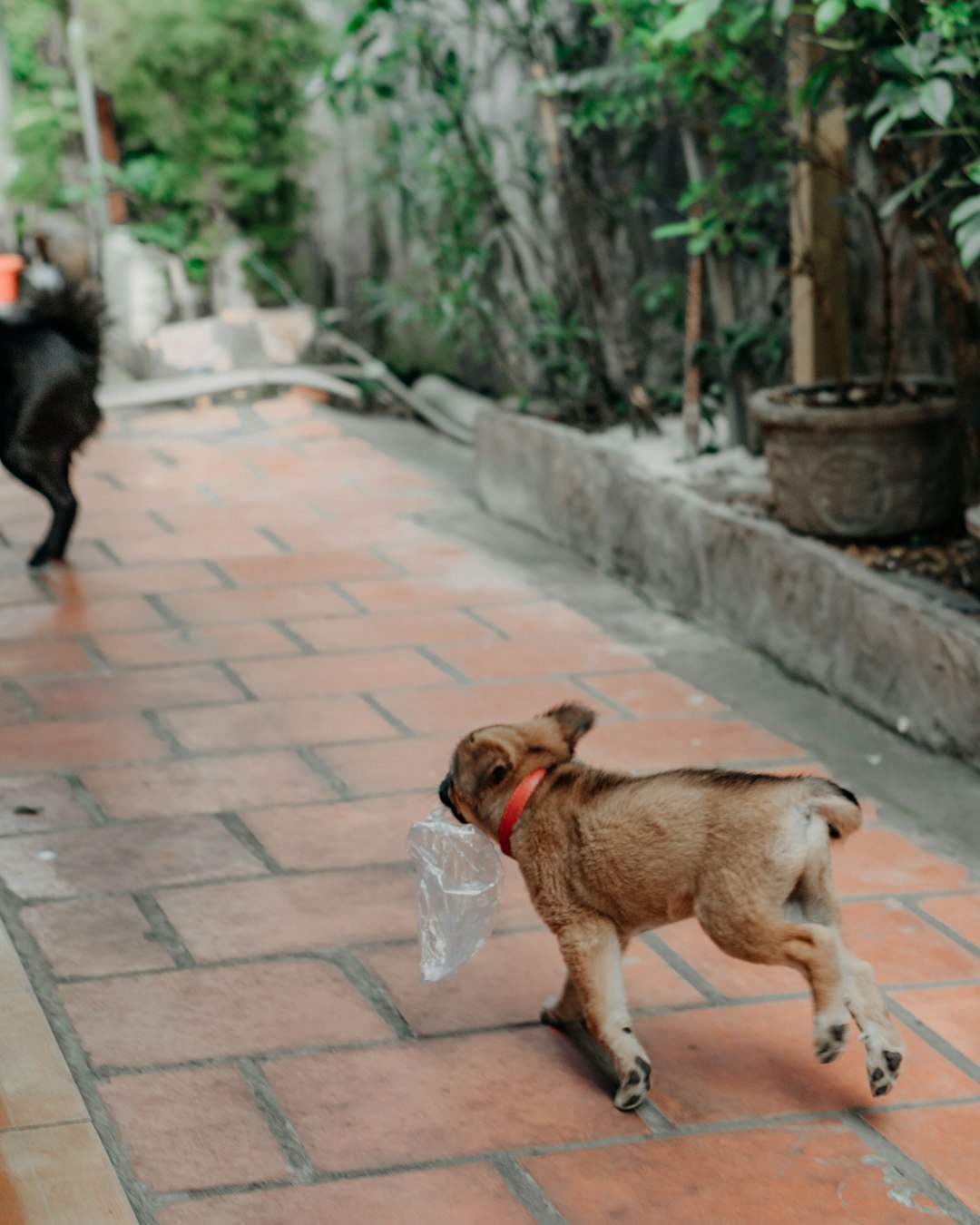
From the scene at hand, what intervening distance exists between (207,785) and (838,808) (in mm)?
1904

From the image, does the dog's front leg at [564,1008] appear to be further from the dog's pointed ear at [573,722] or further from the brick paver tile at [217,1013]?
the dog's pointed ear at [573,722]

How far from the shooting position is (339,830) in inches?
144

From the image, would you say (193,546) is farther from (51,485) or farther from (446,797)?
(446,797)

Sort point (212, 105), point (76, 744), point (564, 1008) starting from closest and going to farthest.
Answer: point (564, 1008), point (76, 744), point (212, 105)

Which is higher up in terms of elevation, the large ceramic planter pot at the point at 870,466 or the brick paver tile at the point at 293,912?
the large ceramic planter pot at the point at 870,466

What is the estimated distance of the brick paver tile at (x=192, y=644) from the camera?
4941 millimetres

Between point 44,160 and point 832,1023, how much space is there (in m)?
10.8

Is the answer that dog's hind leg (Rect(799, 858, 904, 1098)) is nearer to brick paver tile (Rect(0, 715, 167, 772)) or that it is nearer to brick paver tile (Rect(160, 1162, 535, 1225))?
brick paver tile (Rect(160, 1162, 535, 1225))

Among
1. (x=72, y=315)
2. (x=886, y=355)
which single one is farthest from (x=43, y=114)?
(x=886, y=355)

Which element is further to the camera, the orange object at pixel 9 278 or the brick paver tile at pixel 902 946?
the orange object at pixel 9 278

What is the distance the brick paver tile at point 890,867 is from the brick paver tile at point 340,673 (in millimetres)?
1506

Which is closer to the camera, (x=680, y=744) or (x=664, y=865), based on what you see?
(x=664, y=865)

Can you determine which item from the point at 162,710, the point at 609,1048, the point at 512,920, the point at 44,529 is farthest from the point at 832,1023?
the point at 44,529

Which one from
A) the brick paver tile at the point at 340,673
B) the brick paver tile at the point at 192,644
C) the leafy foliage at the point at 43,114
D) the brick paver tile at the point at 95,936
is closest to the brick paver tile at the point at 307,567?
the brick paver tile at the point at 192,644
